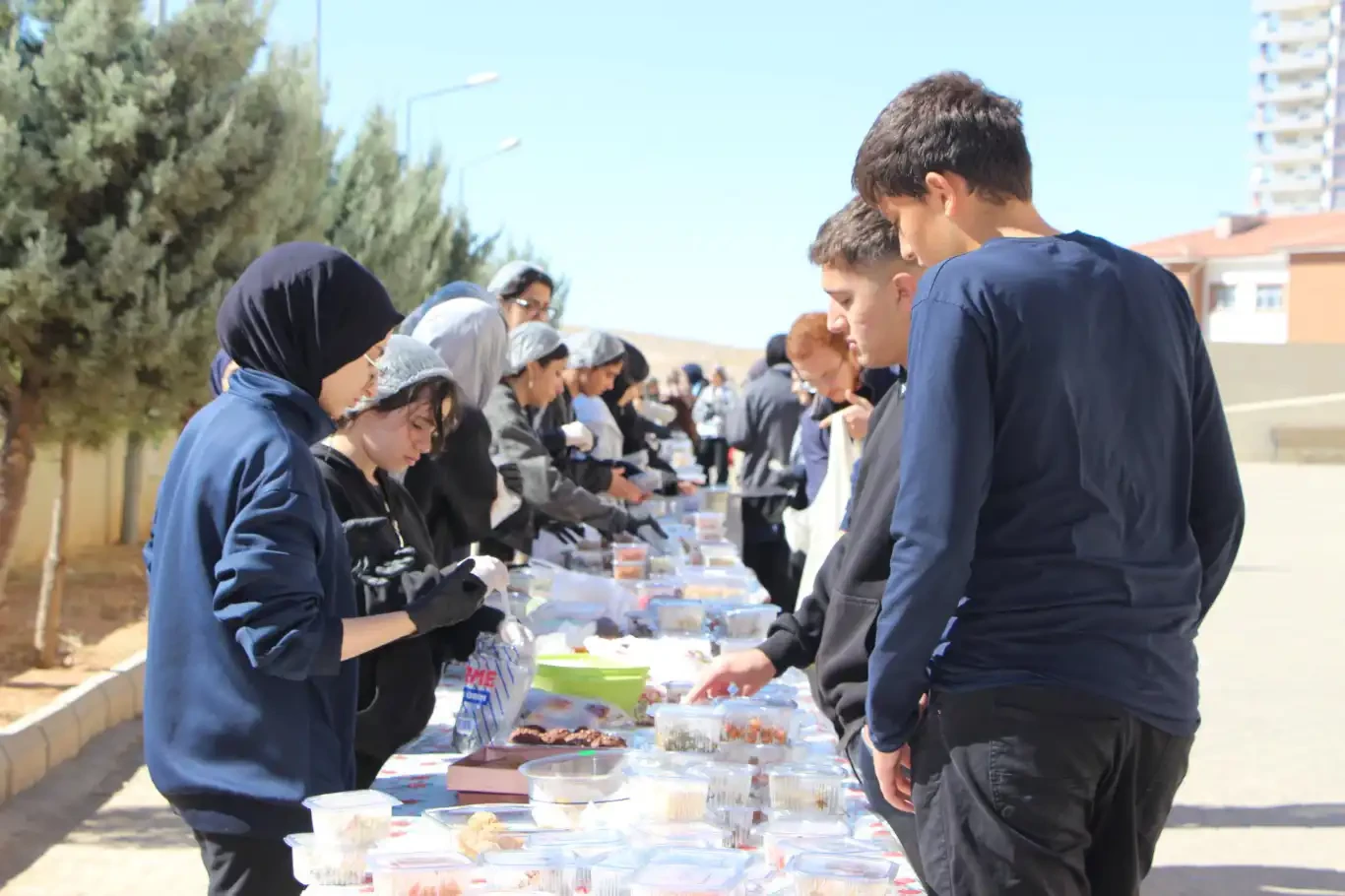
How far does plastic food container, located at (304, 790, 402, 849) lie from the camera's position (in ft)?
8.03

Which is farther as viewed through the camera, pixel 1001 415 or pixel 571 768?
pixel 571 768

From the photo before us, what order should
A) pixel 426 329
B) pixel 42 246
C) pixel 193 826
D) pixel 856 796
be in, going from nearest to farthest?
1. pixel 193 826
2. pixel 856 796
3. pixel 426 329
4. pixel 42 246

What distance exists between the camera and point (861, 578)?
9.08ft

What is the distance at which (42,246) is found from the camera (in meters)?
8.60

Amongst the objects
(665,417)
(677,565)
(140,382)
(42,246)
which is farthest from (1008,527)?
(665,417)

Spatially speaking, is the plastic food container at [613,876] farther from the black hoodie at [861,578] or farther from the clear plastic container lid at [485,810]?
the black hoodie at [861,578]

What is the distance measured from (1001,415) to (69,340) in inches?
309

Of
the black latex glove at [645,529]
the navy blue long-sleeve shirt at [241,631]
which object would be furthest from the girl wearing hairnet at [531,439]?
the navy blue long-sleeve shirt at [241,631]

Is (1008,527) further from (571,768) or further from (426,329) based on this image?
(426,329)

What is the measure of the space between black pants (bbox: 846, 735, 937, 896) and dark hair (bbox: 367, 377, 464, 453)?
46.7 inches

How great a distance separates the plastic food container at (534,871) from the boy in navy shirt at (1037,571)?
473mm

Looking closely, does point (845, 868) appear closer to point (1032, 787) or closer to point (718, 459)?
point (1032, 787)

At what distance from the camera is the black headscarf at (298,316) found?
9.07 ft

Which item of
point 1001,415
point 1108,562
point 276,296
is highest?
point 276,296
